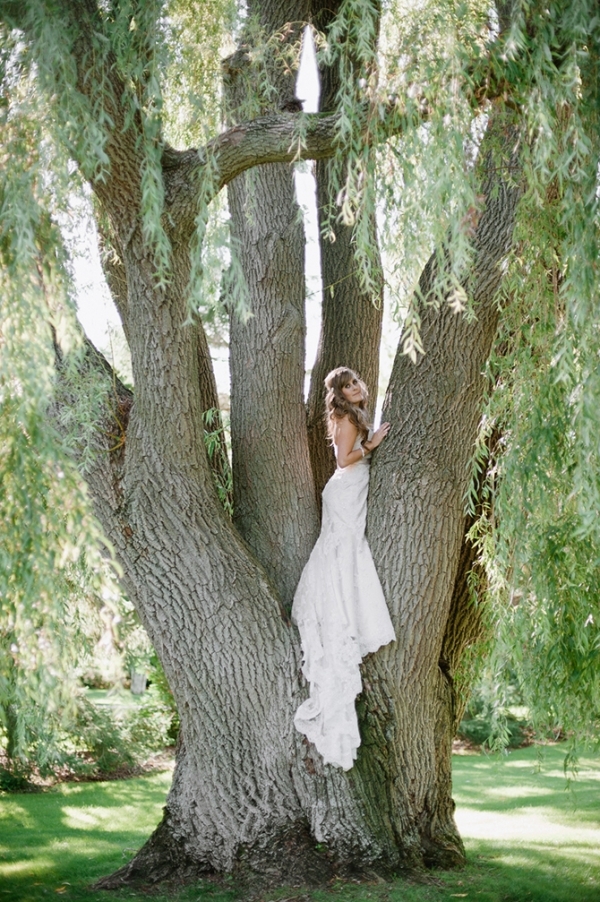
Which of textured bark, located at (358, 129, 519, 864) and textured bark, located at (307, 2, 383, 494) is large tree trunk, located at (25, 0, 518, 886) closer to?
textured bark, located at (358, 129, 519, 864)

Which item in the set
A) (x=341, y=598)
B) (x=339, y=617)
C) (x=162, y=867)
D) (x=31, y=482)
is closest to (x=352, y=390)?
(x=341, y=598)

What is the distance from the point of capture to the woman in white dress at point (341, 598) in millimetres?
4199

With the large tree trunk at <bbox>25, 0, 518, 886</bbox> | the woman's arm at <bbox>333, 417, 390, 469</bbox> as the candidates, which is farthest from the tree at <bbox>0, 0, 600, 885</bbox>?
the woman's arm at <bbox>333, 417, 390, 469</bbox>

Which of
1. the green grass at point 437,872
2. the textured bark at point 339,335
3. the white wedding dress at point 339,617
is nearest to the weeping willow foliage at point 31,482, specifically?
the white wedding dress at point 339,617

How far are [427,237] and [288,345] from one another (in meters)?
1.60

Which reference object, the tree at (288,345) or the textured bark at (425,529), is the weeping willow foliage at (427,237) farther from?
the textured bark at (425,529)

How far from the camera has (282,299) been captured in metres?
4.94

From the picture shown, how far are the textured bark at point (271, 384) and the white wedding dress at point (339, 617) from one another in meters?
0.19

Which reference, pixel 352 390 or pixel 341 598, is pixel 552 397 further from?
pixel 341 598

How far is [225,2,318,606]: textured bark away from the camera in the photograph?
15.8ft

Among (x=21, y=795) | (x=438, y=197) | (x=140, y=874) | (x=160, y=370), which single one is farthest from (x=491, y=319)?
(x=21, y=795)

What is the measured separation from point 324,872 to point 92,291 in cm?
326

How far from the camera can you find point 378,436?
459 centimetres

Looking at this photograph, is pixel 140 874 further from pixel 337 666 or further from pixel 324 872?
pixel 337 666
